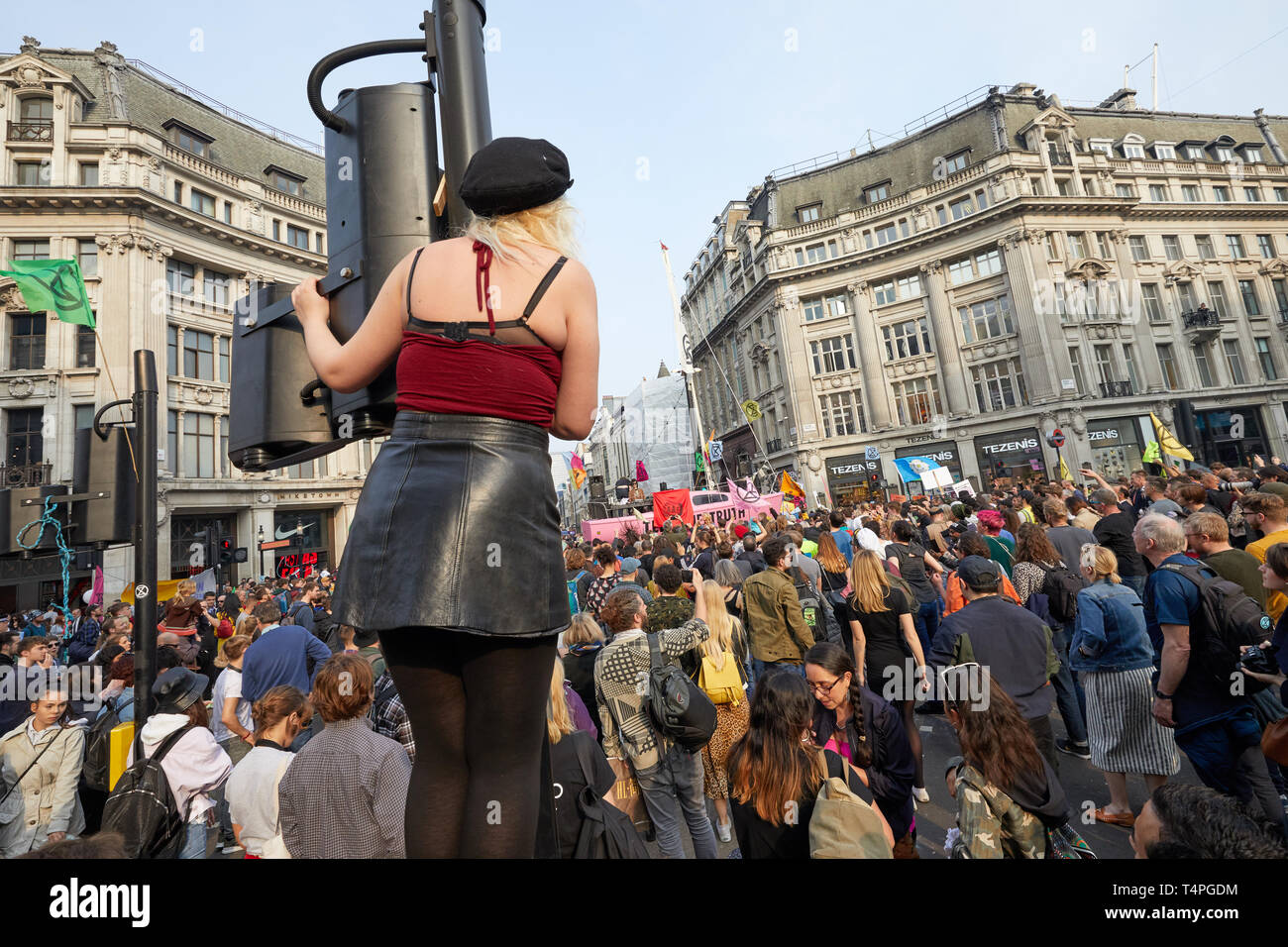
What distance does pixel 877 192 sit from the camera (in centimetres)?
4478

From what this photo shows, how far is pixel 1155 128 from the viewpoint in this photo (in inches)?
1806

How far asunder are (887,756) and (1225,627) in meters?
2.30

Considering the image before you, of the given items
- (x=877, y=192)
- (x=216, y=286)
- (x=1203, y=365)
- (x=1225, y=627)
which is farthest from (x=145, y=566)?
(x=1203, y=365)

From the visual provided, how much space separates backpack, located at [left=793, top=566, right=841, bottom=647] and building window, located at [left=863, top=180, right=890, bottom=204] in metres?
44.8

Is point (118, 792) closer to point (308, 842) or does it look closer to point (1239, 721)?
point (308, 842)

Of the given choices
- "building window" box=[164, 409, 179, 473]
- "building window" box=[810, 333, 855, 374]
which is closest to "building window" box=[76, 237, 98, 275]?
"building window" box=[164, 409, 179, 473]

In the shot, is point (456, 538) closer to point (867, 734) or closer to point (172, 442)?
point (867, 734)

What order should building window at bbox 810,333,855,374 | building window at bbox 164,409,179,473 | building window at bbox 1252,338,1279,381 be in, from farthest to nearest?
1. building window at bbox 810,333,855,374
2. building window at bbox 1252,338,1279,381
3. building window at bbox 164,409,179,473

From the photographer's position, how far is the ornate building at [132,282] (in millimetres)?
25406

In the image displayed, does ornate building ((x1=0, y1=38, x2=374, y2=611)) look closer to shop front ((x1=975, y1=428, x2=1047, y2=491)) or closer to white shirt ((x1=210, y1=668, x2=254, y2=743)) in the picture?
white shirt ((x1=210, y1=668, x2=254, y2=743))

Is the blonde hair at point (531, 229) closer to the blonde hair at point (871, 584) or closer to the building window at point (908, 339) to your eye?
the blonde hair at point (871, 584)

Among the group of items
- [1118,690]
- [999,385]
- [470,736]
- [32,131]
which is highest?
[32,131]

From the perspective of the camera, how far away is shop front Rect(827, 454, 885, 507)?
40.3 metres
